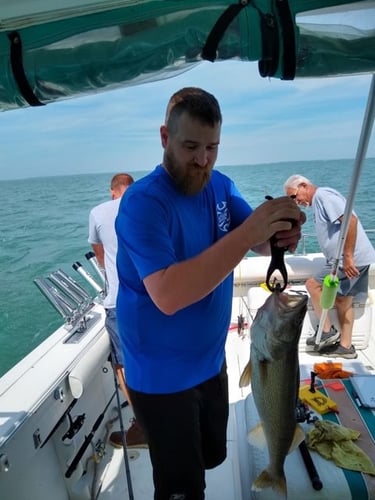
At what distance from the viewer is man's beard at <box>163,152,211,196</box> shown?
1.44 meters

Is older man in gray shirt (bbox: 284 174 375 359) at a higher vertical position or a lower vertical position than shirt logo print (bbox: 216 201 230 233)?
lower

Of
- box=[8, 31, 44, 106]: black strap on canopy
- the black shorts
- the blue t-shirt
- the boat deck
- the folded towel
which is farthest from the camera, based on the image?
the folded towel

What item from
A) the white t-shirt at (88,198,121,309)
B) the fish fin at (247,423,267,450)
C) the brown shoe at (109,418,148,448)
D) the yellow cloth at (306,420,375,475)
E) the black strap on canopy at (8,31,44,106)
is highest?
the black strap on canopy at (8,31,44,106)

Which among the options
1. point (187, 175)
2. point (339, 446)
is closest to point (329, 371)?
point (339, 446)

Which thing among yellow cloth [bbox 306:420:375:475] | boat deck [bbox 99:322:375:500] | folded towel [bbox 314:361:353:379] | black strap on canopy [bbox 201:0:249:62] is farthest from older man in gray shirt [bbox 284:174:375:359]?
black strap on canopy [bbox 201:0:249:62]

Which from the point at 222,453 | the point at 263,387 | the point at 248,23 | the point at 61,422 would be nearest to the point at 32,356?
the point at 61,422

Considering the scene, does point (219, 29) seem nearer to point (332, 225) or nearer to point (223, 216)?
point (223, 216)

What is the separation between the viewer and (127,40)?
46.2 inches

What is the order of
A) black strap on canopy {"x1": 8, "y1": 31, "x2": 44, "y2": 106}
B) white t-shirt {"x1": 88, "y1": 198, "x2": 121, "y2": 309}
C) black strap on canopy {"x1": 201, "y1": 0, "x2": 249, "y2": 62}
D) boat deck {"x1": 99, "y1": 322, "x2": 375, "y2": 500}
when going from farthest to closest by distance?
white t-shirt {"x1": 88, "y1": 198, "x2": 121, "y2": 309} < boat deck {"x1": 99, "y1": 322, "x2": 375, "y2": 500} < black strap on canopy {"x1": 8, "y1": 31, "x2": 44, "y2": 106} < black strap on canopy {"x1": 201, "y1": 0, "x2": 249, "y2": 62}

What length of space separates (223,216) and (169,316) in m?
0.50

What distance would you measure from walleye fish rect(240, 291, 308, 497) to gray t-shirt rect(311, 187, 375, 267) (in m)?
2.81

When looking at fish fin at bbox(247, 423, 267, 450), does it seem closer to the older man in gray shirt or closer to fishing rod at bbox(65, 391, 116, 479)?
fishing rod at bbox(65, 391, 116, 479)

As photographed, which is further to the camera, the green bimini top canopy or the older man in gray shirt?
the older man in gray shirt

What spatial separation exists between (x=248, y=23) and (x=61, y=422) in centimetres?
242
